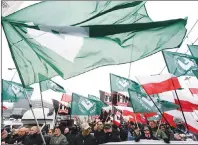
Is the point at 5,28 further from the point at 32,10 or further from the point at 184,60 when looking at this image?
the point at 184,60

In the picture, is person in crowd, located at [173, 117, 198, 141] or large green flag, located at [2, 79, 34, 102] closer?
person in crowd, located at [173, 117, 198, 141]

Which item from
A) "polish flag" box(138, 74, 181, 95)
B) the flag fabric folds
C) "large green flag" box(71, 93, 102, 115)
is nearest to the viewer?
the flag fabric folds

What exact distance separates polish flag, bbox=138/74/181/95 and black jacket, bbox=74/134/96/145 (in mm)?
2740

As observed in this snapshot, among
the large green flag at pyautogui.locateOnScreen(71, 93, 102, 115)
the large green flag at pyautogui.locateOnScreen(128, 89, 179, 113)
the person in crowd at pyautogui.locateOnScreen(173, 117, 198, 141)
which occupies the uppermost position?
the large green flag at pyautogui.locateOnScreen(71, 93, 102, 115)

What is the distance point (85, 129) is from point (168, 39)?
292 centimetres

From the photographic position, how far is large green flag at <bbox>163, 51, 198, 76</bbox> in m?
8.96

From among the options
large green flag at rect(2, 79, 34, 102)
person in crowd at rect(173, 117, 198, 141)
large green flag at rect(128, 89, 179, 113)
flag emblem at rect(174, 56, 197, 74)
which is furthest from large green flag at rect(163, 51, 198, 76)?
large green flag at rect(2, 79, 34, 102)

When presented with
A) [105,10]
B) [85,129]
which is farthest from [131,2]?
[85,129]

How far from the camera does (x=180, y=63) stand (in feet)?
29.7

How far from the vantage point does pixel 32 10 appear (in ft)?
19.1

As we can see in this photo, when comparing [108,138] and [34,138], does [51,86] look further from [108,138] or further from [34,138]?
[108,138]

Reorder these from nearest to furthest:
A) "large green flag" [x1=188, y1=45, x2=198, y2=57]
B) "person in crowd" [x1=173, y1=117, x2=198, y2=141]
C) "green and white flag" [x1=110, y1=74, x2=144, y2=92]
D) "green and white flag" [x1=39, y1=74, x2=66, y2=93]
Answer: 1. "large green flag" [x1=188, y1=45, x2=198, y2=57]
2. "person in crowd" [x1=173, y1=117, x2=198, y2=141]
3. "green and white flag" [x1=110, y1=74, x2=144, y2=92]
4. "green and white flag" [x1=39, y1=74, x2=66, y2=93]

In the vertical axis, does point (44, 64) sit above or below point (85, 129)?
above

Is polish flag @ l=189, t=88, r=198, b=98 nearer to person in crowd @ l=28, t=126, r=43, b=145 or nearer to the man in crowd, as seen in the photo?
the man in crowd
